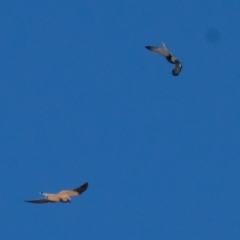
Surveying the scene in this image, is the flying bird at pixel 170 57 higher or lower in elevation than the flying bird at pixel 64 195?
higher

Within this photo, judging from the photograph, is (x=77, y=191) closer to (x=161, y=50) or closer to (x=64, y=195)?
(x=64, y=195)

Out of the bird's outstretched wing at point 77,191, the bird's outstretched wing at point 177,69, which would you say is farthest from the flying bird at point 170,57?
the bird's outstretched wing at point 77,191

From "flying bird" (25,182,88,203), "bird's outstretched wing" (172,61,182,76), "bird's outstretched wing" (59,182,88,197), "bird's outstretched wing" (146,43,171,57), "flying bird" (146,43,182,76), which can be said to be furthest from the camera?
"bird's outstretched wing" (172,61,182,76)

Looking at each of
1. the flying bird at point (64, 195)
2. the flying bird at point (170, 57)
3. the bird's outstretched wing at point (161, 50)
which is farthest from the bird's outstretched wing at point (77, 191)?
the bird's outstretched wing at point (161, 50)

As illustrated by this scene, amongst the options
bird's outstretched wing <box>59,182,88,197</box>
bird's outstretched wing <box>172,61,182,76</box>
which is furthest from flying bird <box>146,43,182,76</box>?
bird's outstretched wing <box>59,182,88,197</box>

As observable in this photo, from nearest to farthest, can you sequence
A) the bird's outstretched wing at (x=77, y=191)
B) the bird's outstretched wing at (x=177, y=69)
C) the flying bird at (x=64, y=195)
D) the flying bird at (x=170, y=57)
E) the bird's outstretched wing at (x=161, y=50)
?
the flying bird at (x=64, y=195), the bird's outstretched wing at (x=77, y=191), the bird's outstretched wing at (x=161, y=50), the flying bird at (x=170, y=57), the bird's outstretched wing at (x=177, y=69)

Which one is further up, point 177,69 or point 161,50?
point 161,50

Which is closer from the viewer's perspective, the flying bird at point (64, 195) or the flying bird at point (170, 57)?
the flying bird at point (64, 195)

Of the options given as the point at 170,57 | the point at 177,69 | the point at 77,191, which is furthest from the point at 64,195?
the point at 170,57

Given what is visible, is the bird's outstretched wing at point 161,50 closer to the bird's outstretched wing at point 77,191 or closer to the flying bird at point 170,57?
the flying bird at point 170,57

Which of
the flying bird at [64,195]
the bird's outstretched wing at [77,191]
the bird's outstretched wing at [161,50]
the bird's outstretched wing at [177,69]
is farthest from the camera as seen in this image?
the bird's outstretched wing at [177,69]

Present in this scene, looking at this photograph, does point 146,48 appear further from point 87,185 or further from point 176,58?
point 87,185

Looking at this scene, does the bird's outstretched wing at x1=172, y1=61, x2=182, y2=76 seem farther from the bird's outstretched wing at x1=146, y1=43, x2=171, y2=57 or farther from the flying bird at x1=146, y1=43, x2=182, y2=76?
the bird's outstretched wing at x1=146, y1=43, x2=171, y2=57

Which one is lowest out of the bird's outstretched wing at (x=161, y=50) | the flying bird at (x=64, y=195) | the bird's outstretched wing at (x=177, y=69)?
the flying bird at (x=64, y=195)
